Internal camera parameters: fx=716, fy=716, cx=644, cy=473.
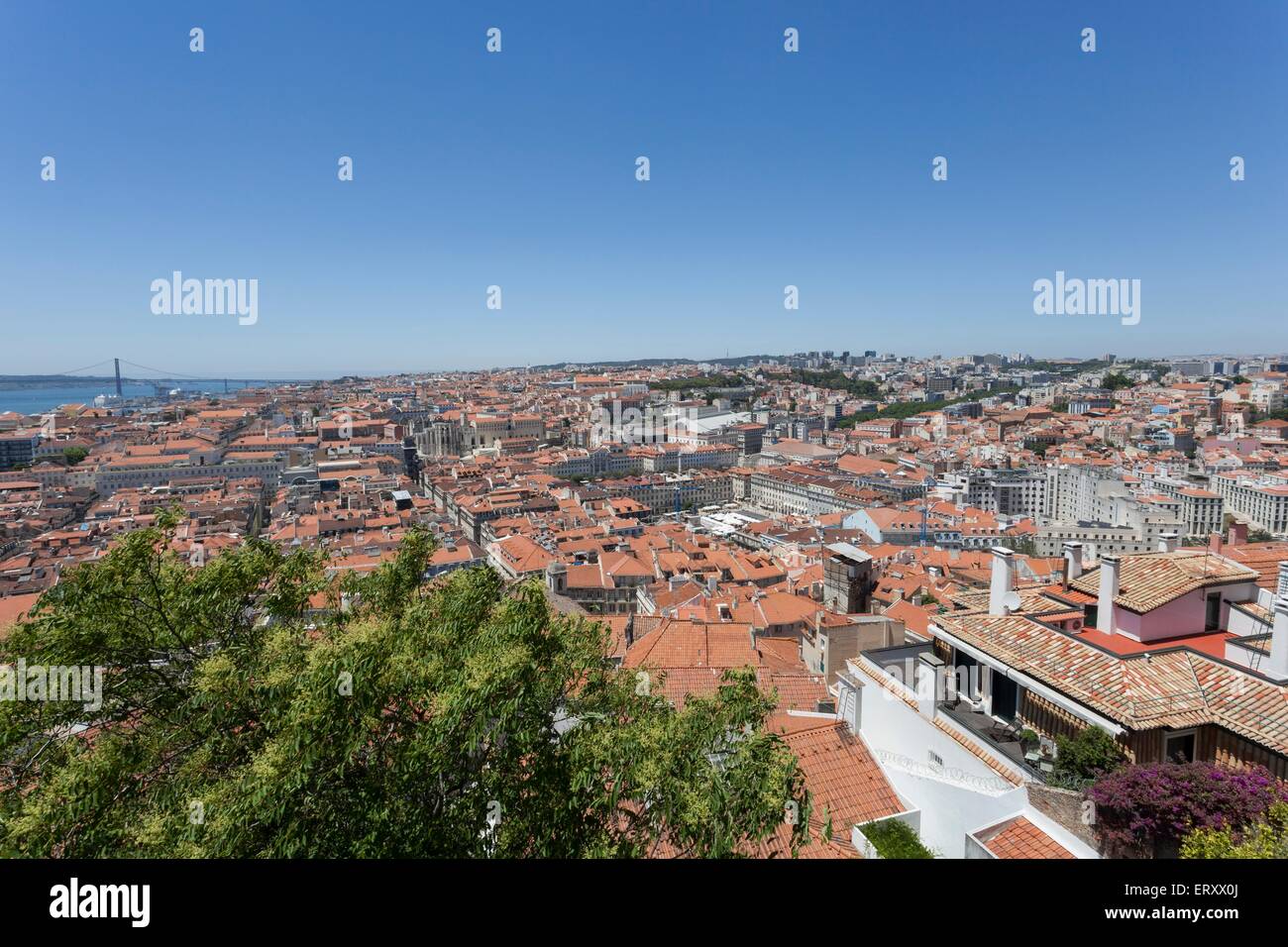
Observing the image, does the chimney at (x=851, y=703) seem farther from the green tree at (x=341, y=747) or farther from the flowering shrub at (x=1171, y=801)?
the flowering shrub at (x=1171, y=801)

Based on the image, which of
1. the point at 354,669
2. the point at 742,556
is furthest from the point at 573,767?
the point at 742,556

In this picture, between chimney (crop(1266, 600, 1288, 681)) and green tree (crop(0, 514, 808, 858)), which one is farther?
chimney (crop(1266, 600, 1288, 681))

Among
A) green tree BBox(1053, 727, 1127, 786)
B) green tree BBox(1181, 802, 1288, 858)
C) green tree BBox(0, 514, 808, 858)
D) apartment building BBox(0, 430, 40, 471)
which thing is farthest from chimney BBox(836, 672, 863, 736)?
apartment building BBox(0, 430, 40, 471)

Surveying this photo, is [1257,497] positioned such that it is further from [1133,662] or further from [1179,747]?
[1179,747]

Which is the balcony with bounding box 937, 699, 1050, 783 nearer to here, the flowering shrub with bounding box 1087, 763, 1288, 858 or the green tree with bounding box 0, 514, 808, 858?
the flowering shrub with bounding box 1087, 763, 1288, 858

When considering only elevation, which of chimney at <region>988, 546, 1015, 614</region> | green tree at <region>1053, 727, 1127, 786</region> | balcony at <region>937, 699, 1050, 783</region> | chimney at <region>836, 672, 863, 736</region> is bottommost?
chimney at <region>836, 672, 863, 736</region>

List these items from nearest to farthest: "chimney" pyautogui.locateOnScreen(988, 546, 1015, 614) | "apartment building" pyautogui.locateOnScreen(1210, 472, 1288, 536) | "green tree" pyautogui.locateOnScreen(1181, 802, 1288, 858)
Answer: "green tree" pyautogui.locateOnScreen(1181, 802, 1288, 858) < "chimney" pyautogui.locateOnScreen(988, 546, 1015, 614) < "apartment building" pyautogui.locateOnScreen(1210, 472, 1288, 536)

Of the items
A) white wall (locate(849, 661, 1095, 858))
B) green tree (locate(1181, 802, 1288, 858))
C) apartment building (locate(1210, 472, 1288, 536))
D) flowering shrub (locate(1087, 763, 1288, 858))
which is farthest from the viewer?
apartment building (locate(1210, 472, 1288, 536))
